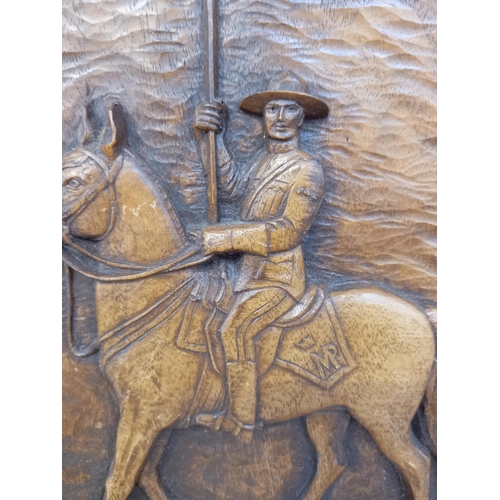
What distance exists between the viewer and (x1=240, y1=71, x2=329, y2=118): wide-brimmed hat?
1.89 m

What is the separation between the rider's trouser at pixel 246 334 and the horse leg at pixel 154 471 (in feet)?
1.15

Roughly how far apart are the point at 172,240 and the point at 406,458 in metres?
1.29

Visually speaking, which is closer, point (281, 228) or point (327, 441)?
point (281, 228)

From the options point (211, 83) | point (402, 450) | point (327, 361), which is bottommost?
point (402, 450)

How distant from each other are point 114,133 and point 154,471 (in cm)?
139

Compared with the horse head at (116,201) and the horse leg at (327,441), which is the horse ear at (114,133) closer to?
the horse head at (116,201)

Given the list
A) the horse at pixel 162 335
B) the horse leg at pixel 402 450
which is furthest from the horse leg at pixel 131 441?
the horse leg at pixel 402 450

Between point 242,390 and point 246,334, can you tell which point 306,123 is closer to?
point 246,334

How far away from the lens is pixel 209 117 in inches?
75.3

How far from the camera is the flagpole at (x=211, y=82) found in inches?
75.8

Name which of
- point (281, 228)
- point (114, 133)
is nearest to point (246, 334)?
point (281, 228)

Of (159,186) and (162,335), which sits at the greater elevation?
(159,186)

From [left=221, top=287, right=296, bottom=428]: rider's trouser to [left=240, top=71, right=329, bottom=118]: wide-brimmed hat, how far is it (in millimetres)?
743

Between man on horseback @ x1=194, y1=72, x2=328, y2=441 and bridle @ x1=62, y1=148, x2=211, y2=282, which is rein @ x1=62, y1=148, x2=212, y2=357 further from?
man on horseback @ x1=194, y1=72, x2=328, y2=441
